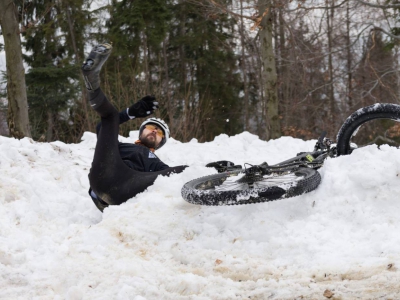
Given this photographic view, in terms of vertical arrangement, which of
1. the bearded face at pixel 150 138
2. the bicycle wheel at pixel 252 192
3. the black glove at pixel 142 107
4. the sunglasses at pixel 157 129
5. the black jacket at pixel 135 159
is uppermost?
the black glove at pixel 142 107

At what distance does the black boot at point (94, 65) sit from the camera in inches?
161

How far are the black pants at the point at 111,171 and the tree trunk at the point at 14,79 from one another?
6.07 metres

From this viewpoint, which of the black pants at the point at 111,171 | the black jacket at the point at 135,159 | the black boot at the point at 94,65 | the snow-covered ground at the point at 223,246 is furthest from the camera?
the black jacket at the point at 135,159

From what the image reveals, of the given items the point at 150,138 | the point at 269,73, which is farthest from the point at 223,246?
the point at 269,73

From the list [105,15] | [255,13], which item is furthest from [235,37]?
[255,13]

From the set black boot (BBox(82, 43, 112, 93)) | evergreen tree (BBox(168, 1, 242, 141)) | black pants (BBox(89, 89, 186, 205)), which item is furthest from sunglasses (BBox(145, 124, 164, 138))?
evergreen tree (BBox(168, 1, 242, 141))

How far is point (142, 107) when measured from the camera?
4.94 meters

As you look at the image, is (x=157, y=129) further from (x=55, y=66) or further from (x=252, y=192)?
(x=55, y=66)

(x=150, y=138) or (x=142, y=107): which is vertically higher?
(x=142, y=107)

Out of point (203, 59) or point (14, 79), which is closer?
point (14, 79)

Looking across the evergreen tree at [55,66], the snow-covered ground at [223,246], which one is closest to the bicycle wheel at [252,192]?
the snow-covered ground at [223,246]

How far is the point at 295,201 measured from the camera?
349 cm

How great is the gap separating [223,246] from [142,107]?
2.29m

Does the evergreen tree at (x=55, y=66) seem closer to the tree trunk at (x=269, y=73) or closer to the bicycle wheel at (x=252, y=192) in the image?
the tree trunk at (x=269, y=73)
